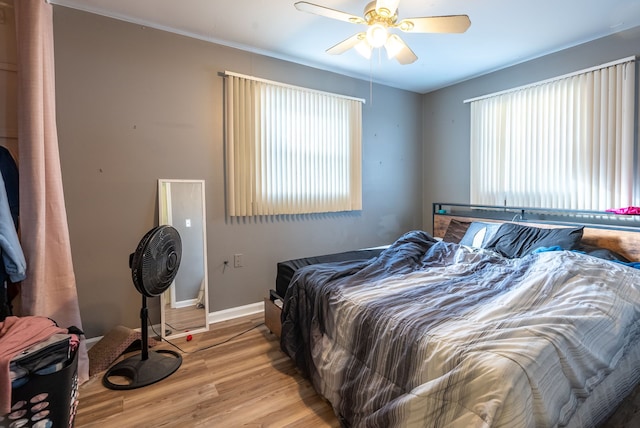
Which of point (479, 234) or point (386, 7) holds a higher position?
point (386, 7)

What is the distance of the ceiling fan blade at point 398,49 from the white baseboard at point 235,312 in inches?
97.0

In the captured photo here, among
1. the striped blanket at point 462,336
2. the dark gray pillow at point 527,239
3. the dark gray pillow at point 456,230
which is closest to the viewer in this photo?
the striped blanket at point 462,336

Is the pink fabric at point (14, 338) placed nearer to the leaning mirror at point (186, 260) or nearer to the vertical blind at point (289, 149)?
the leaning mirror at point (186, 260)

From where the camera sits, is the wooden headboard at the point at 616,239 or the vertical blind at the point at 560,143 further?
the vertical blind at the point at 560,143

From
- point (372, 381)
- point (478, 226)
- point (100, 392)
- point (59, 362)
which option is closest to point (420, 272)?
point (372, 381)

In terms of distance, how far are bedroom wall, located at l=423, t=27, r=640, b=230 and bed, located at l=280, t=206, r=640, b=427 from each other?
159 cm

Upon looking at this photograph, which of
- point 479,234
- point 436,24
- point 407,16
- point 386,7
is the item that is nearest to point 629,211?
point 479,234

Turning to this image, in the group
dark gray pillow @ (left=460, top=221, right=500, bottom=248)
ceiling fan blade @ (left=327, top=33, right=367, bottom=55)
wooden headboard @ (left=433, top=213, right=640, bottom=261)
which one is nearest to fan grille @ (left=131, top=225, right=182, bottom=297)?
ceiling fan blade @ (left=327, top=33, right=367, bottom=55)

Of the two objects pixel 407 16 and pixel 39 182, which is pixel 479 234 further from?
pixel 39 182

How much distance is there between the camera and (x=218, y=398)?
1816 millimetres

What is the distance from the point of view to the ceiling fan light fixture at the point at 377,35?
6.18 ft

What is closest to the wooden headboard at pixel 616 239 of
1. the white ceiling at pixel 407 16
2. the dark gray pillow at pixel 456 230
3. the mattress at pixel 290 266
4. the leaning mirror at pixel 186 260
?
the dark gray pillow at pixel 456 230

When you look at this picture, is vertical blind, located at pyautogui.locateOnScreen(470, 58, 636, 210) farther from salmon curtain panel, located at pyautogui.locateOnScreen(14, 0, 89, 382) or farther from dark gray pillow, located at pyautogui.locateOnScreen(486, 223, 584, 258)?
salmon curtain panel, located at pyautogui.locateOnScreen(14, 0, 89, 382)

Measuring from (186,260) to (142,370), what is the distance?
904 mm
